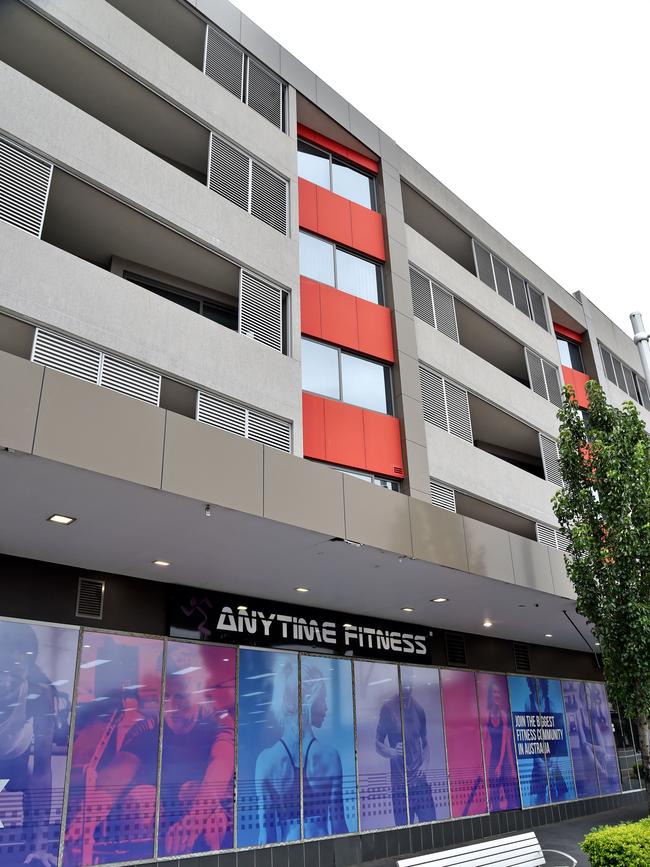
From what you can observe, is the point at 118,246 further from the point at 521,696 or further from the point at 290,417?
the point at 521,696

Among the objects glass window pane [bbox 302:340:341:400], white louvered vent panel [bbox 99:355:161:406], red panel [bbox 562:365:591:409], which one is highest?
red panel [bbox 562:365:591:409]

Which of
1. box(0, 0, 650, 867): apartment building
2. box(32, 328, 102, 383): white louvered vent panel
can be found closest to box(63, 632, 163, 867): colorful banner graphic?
box(0, 0, 650, 867): apartment building

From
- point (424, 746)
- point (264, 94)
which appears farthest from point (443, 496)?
point (264, 94)

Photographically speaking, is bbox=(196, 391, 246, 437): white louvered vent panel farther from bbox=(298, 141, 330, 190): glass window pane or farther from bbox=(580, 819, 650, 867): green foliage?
bbox=(580, 819, 650, 867): green foliage

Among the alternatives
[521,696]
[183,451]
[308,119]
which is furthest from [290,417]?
[521,696]

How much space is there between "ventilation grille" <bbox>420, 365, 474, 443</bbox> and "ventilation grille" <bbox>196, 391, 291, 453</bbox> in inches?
195

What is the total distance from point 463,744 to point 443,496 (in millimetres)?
5974

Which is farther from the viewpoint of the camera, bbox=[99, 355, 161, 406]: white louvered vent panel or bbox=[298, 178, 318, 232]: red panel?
bbox=[298, 178, 318, 232]: red panel

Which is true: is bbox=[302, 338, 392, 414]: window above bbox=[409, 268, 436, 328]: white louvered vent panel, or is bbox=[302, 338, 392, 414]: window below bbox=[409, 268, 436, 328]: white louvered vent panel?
below

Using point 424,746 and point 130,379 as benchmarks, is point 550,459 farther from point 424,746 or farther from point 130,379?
point 130,379

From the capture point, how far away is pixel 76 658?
10.8 metres

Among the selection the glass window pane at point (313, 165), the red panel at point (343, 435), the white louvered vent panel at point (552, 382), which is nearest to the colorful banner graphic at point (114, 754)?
the red panel at point (343, 435)

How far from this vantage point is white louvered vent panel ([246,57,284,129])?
53.9ft

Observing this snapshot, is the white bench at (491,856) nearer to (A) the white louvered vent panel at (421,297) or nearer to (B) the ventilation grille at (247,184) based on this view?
(B) the ventilation grille at (247,184)
